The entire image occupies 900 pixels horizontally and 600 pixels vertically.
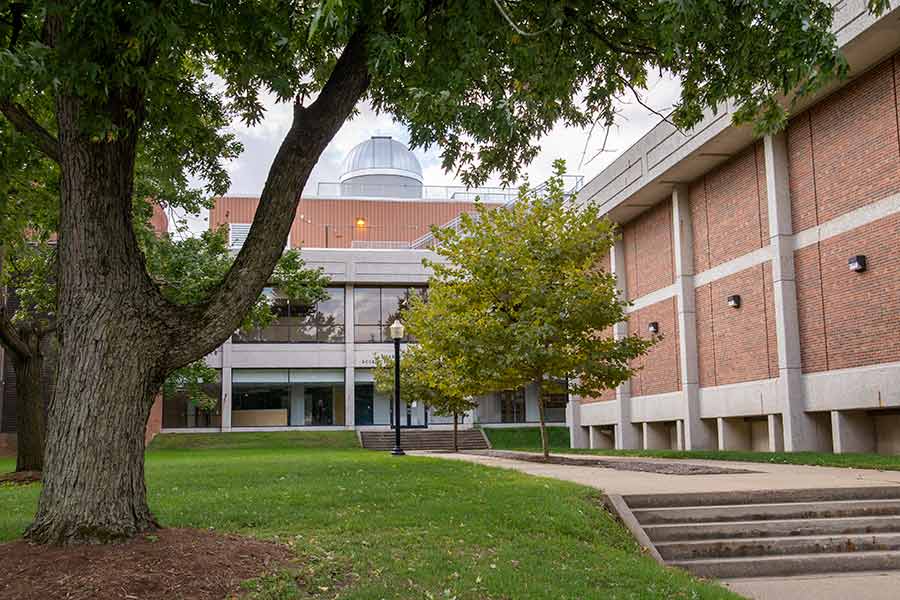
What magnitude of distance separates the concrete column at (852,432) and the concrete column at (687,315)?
21.4 ft

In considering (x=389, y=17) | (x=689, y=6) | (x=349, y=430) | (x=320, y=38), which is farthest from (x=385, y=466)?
(x=349, y=430)

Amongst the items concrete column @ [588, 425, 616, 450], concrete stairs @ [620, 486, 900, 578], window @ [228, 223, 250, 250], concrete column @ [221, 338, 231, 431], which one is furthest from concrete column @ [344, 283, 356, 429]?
concrete stairs @ [620, 486, 900, 578]

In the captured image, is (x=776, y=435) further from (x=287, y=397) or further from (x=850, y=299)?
(x=287, y=397)

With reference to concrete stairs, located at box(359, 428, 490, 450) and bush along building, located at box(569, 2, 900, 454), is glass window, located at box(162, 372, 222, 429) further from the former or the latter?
bush along building, located at box(569, 2, 900, 454)

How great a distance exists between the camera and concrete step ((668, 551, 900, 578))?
871cm

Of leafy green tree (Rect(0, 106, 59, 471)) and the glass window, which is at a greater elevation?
leafy green tree (Rect(0, 106, 59, 471))

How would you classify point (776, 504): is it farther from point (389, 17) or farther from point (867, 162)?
point (867, 162)

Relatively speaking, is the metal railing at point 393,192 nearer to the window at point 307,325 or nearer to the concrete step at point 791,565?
the window at point 307,325

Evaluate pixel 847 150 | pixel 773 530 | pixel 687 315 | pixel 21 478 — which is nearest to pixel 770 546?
pixel 773 530

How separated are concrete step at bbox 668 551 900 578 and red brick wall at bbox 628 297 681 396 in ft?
58.9

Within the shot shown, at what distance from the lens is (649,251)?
1162 inches

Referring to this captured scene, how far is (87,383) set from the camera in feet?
23.9

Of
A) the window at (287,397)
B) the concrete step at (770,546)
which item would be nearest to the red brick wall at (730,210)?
the concrete step at (770,546)

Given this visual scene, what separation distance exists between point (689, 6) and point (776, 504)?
6376mm
